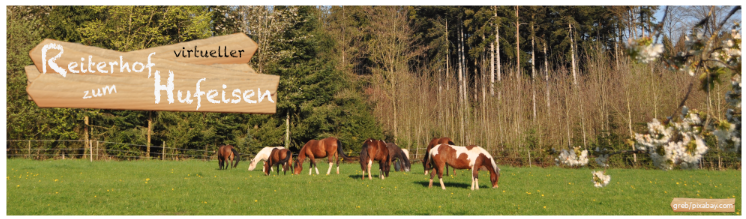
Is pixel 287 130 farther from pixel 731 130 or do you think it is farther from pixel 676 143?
pixel 731 130

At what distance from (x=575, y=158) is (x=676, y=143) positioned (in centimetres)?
80

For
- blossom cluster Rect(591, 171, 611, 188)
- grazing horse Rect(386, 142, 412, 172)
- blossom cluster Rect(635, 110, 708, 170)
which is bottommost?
grazing horse Rect(386, 142, 412, 172)

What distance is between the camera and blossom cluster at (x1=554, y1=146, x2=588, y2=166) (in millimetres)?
3803

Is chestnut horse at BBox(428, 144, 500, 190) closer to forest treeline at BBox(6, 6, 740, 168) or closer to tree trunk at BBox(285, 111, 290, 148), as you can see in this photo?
forest treeline at BBox(6, 6, 740, 168)

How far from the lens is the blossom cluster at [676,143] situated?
120 inches

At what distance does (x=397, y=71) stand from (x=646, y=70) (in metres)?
15.0

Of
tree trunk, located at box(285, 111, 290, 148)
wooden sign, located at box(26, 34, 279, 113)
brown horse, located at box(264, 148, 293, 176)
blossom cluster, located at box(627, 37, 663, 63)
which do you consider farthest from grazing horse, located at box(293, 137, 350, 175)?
blossom cluster, located at box(627, 37, 663, 63)

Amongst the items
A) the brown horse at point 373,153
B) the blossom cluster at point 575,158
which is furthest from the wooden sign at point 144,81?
the brown horse at point 373,153

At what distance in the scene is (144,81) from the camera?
539 cm

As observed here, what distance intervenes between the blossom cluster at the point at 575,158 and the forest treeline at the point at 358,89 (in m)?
20.1

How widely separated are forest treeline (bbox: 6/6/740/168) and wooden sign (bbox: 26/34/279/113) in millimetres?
20601

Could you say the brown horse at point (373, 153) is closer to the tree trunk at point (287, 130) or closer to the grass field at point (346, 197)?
the grass field at point (346, 197)

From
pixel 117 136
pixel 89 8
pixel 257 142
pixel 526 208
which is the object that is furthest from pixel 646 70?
pixel 89 8

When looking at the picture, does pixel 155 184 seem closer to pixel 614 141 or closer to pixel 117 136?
pixel 117 136
